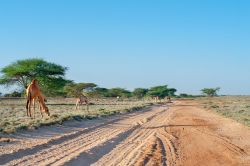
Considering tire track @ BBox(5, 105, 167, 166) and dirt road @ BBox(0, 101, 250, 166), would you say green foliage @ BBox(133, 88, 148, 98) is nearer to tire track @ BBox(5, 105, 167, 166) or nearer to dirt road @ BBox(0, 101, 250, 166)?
dirt road @ BBox(0, 101, 250, 166)

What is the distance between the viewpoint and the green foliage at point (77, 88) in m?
81.2

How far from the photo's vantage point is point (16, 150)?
44.2ft

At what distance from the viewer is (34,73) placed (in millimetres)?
59344

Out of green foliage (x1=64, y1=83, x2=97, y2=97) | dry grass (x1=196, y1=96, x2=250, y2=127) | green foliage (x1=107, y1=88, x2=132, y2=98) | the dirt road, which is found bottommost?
the dirt road

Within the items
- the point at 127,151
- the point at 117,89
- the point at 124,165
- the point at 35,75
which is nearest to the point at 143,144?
the point at 127,151

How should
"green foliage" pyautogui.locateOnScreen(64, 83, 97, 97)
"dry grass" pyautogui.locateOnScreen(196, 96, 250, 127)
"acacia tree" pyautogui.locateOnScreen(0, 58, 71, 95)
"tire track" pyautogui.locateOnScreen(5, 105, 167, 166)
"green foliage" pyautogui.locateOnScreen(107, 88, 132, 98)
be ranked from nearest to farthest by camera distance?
"tire track" pyautogui.locateOnScreen(5, 105, 167, 166)
"dry grass" pyautogui.locateOnScreen(196, 96, 250, 127)
"acacia tree" pyautogui.locateOnScreen(0, 58, 71, 95)
"green foliage" pyautogui.locateOnScreen(64, 83, 97, 97)
"green foliage" pyautogui.locateOnScreen(107, 88, 132, 98)

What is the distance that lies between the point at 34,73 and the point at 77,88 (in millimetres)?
23753

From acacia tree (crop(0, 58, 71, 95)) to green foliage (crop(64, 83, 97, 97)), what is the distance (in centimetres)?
1645

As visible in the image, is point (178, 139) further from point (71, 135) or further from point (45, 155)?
point (45, 155)

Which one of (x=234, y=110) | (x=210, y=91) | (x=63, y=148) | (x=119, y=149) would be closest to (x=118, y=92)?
(x=210, y=91)

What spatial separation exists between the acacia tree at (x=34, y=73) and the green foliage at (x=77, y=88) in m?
16.5

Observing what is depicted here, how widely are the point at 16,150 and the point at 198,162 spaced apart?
5.33m

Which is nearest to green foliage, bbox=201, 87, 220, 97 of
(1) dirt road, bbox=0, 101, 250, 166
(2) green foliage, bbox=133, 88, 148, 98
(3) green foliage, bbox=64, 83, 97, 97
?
(2) green foliage, bbox=133, 88, 148, 98

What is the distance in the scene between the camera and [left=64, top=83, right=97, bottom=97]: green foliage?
81.2m
